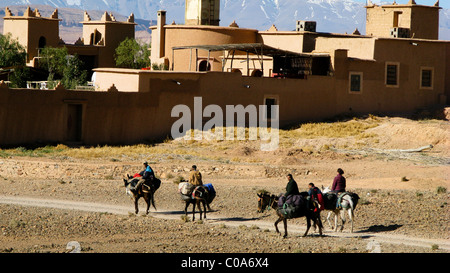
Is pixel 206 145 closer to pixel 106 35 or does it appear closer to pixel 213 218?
pixel 213 218

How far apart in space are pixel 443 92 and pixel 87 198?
89.5 feet

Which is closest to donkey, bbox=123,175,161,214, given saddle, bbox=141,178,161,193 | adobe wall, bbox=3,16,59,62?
saddle, bbox=141,178,161,193

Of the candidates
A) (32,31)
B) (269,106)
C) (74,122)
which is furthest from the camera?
(32,31)

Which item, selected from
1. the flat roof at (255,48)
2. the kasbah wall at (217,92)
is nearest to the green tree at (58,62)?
the kasbah wall at (217,92)

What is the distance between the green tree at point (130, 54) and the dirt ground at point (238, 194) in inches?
816

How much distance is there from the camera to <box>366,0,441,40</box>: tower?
5038 centimetres

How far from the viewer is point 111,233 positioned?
69.7ft

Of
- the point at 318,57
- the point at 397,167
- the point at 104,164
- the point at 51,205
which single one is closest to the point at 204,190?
the point at 51,205

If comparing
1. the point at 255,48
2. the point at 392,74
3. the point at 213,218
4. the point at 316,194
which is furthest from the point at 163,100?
the point at 316,194

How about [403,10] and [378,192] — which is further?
[403,10]

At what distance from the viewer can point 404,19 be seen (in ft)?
165

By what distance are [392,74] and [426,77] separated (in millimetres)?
2399

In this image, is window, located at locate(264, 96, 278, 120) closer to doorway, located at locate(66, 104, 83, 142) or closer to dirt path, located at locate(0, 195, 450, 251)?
doorway, located at locate(66, 104, 83, 142)
